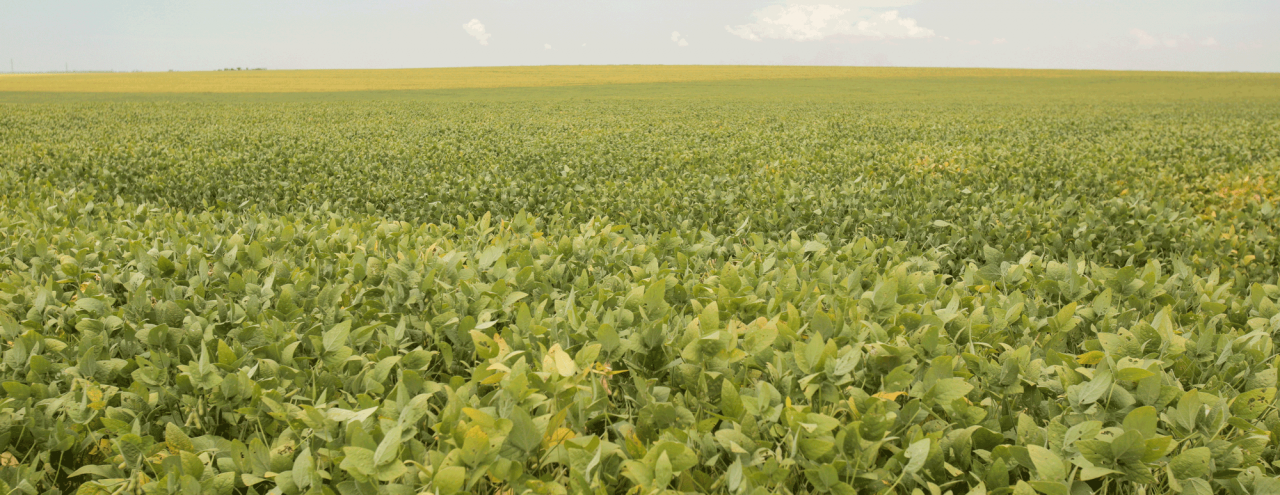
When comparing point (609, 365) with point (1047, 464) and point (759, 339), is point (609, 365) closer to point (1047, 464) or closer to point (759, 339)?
point (759, 339)

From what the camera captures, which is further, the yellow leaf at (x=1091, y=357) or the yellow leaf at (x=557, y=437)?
the yellow leaf at (x=1091, y=357)

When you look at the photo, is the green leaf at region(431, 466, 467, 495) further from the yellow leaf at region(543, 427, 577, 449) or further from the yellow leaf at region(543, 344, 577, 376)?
the yellow leaf at region(543, 344, 577, 376)

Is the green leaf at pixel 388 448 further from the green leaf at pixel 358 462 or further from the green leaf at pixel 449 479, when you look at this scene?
the green leaf at pixel 449 479

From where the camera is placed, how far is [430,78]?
67438 mm

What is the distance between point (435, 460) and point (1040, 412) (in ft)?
5.86

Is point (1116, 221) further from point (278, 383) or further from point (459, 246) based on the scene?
point (278, 383)

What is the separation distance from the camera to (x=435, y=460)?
153 cm

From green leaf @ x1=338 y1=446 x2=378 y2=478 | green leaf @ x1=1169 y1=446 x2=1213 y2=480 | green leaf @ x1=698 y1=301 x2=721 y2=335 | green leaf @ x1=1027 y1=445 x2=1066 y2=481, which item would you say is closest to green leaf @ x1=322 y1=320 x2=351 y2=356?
green leaf @ x1=338 y1=446 x2=378 y2=478

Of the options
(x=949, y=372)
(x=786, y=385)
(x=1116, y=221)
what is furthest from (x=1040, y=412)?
(x=1116, y=221)

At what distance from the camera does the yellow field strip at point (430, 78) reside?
56.3 m

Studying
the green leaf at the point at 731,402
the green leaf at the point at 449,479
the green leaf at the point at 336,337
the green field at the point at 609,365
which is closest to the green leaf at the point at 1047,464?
the green field at the point at 609,365

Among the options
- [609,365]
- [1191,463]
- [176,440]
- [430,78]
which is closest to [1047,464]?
[1191,463]

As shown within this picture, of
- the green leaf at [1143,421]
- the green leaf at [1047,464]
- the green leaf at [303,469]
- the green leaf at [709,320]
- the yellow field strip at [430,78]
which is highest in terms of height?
the yellow field strip at [430,78]

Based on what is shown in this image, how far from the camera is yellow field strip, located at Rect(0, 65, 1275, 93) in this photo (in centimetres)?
5634
